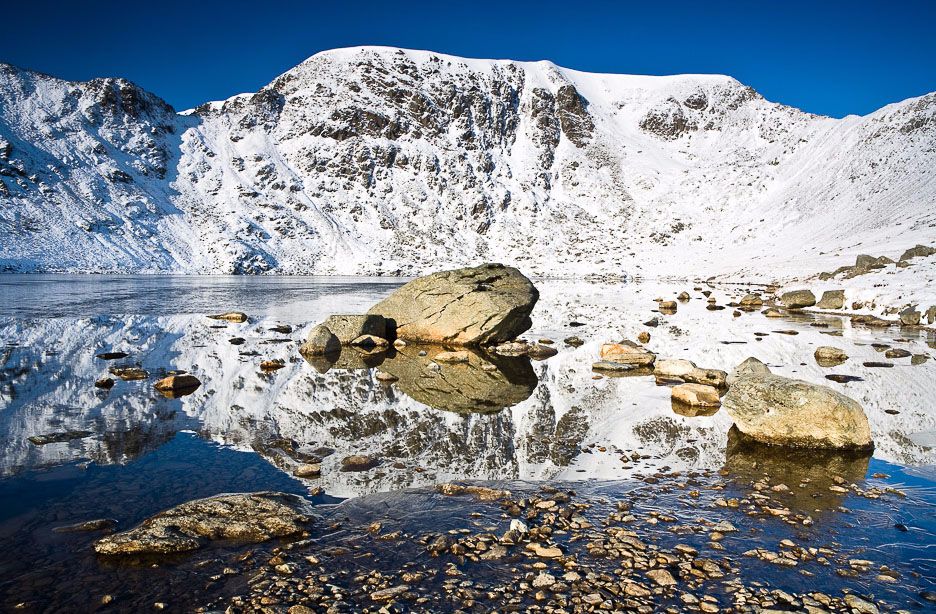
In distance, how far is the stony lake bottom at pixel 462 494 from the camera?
497 cm

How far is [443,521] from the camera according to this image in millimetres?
6504

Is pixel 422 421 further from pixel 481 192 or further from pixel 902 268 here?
pixel 481 192

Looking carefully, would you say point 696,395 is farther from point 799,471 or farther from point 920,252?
point 920,252

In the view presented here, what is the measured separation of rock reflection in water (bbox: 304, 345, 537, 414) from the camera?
12875 mm

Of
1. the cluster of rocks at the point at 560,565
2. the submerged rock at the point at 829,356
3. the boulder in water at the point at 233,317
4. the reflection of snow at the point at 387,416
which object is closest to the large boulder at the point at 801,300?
the reflection of snow at the point at 387,416

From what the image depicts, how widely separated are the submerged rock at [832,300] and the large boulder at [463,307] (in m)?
24.1

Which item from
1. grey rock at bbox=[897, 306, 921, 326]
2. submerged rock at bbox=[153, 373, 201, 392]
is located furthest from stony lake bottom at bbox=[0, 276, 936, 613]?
grey rock at bbox=[897, 306, 921, 326]

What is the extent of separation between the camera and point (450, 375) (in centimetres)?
1588

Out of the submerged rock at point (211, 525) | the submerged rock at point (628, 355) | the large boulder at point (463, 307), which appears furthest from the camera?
the large boulder at point (463, 307)

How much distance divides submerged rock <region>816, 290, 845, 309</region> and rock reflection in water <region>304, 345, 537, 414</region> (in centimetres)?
2719

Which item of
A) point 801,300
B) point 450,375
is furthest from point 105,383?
point 801,300

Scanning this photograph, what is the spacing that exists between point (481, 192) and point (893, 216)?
285ft

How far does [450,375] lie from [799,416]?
30.9 feet

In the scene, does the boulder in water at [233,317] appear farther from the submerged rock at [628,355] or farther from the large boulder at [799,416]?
the large boulder at [799,416]
